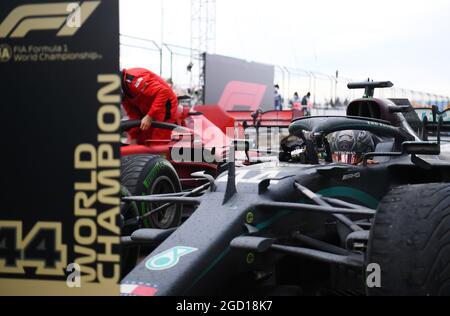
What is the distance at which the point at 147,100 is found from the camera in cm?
616

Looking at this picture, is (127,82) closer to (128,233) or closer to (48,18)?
(128,233)

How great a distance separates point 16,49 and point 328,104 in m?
22.3

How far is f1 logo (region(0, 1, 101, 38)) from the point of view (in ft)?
6.61

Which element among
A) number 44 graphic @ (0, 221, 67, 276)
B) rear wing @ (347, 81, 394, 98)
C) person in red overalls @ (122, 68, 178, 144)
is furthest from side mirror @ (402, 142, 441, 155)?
person in red overalls @ (122, 68, 178, 144)

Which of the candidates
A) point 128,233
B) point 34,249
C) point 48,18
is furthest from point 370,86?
point 34,249

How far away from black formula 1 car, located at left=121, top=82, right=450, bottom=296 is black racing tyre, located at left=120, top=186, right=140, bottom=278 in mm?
201

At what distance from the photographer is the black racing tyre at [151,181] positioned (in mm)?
4148

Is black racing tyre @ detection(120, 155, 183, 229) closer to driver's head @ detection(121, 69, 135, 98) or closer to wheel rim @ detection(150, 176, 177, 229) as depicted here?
wheel rim @ detection(150, 176, 177, 229)

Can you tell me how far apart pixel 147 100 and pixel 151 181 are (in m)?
2.06

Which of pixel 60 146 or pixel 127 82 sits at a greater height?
pixel 127 82

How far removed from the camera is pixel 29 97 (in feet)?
6.81

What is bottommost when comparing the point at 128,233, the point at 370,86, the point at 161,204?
the point at 128,233

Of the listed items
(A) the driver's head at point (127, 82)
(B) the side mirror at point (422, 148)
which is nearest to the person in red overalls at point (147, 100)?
(A) the driver's head at point (127, 82)

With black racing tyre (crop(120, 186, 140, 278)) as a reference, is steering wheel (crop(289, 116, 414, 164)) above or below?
above
